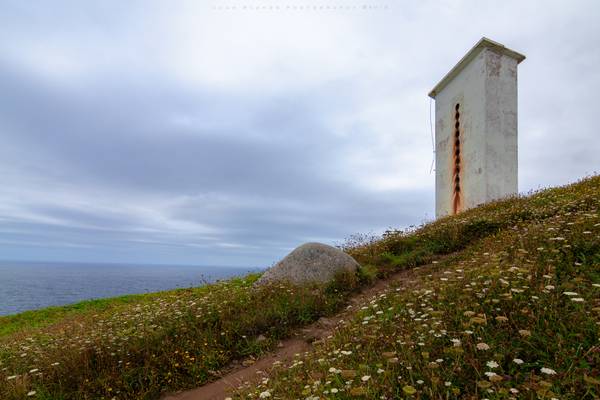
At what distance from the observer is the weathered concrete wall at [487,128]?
1645 centimetres

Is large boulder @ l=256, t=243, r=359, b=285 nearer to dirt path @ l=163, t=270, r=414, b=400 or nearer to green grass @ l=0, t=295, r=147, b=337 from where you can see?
dirt path @ l=163, t=270, r=414, b=400

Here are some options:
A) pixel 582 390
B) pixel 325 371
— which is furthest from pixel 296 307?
pixel 582 390

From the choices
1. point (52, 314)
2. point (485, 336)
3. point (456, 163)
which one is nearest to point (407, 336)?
point (485, 336)

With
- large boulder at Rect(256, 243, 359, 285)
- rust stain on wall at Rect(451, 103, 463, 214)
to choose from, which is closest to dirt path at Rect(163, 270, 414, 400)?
large boulder at Rect(256, 243, 359, 285)

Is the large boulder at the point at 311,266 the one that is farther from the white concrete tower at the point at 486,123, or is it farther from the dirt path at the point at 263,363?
the white concrete tower at the point at 486,123

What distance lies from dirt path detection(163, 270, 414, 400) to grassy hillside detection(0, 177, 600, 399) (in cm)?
27

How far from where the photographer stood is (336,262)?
407 inches

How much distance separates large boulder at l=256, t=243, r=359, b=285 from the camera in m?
10.1

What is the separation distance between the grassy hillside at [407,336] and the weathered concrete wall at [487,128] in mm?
6080

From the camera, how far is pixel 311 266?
1042 centimetres

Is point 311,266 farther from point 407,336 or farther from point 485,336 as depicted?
point 485,336

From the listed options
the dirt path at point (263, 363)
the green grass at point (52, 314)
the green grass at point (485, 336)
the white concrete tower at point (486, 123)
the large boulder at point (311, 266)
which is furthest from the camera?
the white concrete tower at point (486, 123)

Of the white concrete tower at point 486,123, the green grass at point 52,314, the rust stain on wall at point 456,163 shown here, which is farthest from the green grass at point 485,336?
the green grass at point 52,314

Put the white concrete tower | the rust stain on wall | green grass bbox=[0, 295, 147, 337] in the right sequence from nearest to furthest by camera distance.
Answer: green grass bbox=[0, 295, 147, 337]
the white concrete tower
the rust stain on wall
